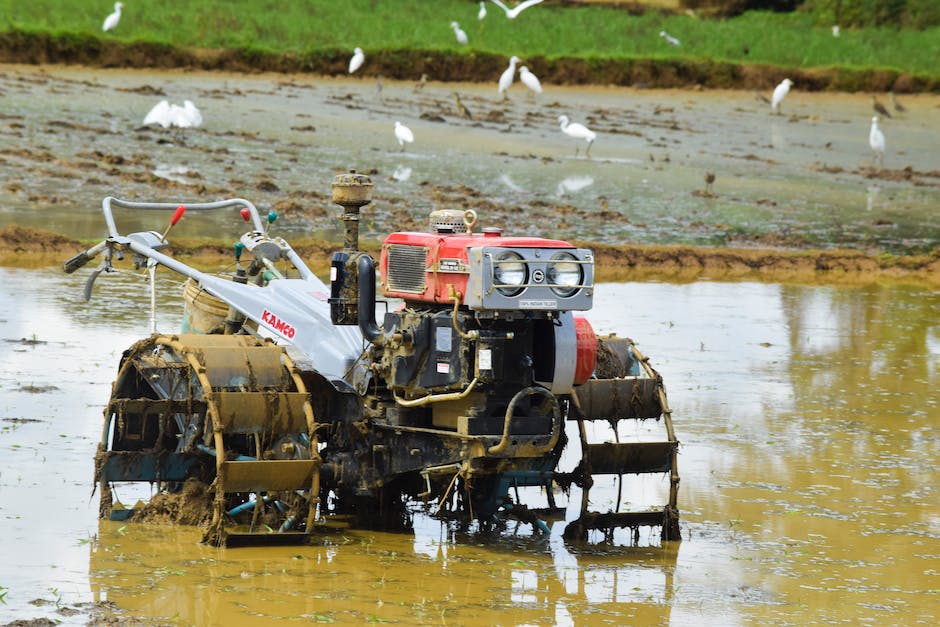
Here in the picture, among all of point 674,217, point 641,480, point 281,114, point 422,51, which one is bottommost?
point 641,480

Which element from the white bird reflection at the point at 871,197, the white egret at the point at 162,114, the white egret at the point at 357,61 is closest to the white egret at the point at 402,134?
the white egret at the point at 162,114

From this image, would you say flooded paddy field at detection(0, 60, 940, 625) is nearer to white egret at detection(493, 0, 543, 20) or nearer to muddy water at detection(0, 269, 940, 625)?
muddy water at detection(0, 269, 940, 625)

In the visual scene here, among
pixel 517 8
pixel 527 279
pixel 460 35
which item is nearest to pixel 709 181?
pixel 517 8

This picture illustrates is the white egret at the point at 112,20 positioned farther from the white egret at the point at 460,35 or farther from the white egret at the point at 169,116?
the white egret at the point at 169,116

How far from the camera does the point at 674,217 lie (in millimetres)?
22344

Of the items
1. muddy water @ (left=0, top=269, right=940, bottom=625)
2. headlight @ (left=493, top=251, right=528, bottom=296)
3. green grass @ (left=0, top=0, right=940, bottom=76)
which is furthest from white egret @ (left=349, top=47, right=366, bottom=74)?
headlight @ (left=493, top=251, right=528, bottom=296)

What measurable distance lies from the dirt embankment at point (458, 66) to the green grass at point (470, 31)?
357 millimetres

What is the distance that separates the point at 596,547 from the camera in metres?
8.05

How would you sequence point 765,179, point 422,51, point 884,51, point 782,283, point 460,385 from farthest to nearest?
point 884,51 < point 422,51 < point 765,179 < point 782,283 < point 460,385

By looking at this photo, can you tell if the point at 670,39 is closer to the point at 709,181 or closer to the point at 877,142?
the point at 877,142

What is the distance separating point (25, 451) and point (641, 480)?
3707mm

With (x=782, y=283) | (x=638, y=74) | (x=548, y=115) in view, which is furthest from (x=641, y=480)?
(x=638, y=74)

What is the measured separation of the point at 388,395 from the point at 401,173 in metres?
15.9

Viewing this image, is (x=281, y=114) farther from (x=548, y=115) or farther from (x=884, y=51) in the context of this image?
(x=884, y=51)
